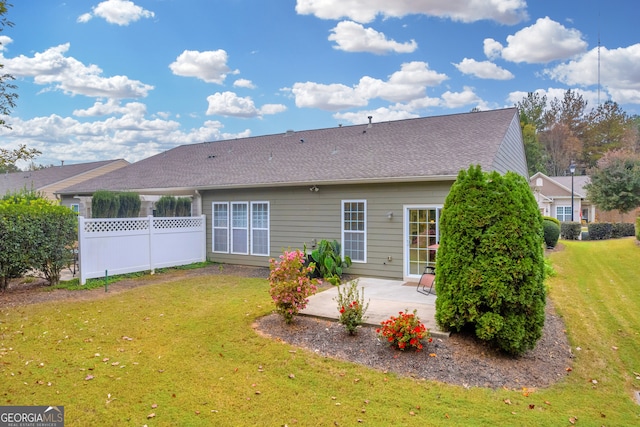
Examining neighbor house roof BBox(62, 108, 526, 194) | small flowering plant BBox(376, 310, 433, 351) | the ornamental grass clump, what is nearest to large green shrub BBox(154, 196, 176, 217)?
neighbor house roof BBox(62, 108, 526, 194)

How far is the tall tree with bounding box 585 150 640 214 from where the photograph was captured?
67.5 ft

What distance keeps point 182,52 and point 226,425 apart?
14.8 meters

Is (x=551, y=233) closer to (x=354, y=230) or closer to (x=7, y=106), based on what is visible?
(x=354, y=230)

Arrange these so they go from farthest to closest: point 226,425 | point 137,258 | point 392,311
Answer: point 137,258
point 392,311
point 226,425

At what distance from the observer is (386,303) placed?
683cm

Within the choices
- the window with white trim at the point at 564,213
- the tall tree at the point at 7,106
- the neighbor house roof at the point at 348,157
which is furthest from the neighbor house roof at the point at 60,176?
the window with white trim at the point at 564,213

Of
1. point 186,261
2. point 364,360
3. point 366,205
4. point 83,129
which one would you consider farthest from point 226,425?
point 83,129

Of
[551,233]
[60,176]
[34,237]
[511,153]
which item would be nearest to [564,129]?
[551,233]

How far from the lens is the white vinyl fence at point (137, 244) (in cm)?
900

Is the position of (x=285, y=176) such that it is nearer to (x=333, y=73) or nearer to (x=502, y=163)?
(x=502, y=163)

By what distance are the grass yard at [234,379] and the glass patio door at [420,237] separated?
2.87 m

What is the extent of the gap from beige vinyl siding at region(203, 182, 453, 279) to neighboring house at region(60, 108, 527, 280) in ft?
0.08

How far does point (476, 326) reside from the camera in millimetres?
4723

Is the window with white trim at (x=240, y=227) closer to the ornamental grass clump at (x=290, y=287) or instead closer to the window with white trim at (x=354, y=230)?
the window with white trim at (x=354, y=230)
